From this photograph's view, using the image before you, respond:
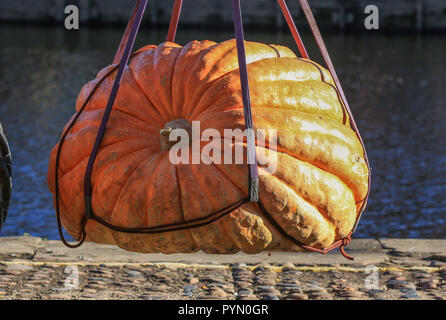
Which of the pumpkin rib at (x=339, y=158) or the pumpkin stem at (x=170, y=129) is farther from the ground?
the pumpkin stem at (x=170, y=129)

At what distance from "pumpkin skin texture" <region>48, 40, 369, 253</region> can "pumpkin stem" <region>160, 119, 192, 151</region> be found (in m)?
0.04

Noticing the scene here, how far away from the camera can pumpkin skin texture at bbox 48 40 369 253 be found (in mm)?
3117

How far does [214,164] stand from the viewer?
313 centimetres

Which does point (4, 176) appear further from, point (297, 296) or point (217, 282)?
point (297, 296)

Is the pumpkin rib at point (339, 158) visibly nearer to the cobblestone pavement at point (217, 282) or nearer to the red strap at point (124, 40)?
the red strap at point (124, 40)

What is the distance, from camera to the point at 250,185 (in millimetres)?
3055

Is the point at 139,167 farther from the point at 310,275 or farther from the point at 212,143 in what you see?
the point at 310,275

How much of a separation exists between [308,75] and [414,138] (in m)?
9.92

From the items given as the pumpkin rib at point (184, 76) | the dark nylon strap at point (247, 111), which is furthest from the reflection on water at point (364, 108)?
the dark nylon strap at point (247, 111)

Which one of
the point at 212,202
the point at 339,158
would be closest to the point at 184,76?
the point at 212,202

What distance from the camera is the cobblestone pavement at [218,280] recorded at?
5.16m

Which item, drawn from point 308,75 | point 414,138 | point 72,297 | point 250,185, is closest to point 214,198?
point 250,185

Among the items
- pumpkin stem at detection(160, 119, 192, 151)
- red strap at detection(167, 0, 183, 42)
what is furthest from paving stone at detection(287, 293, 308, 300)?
pumpkin stem at detection(160, 119, 192, 151)

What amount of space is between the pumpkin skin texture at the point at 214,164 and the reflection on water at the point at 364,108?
482cm
